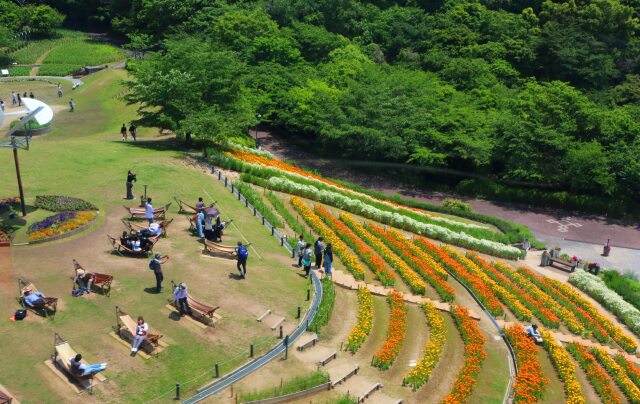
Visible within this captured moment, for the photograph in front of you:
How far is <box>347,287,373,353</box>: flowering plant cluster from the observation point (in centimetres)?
2505

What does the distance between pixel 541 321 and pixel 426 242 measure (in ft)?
28.4

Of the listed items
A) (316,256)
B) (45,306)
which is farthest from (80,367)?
(316,256)

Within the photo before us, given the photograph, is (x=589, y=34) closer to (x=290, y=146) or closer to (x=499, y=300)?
(x=290, y=146)

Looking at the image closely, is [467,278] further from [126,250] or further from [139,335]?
[139,335]

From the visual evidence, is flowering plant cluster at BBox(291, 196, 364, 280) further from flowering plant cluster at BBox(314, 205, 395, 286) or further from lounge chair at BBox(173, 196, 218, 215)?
lounge chair at BBox(173, 196, 218, 215)

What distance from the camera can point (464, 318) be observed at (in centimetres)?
2877

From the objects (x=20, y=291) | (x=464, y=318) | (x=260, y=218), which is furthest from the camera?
(x=260, y=218)

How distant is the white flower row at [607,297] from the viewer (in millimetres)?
34609

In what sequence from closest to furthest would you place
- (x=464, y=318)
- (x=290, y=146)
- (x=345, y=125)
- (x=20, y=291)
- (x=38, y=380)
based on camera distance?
(x=38, y=380) → (x=20, y=291) → (x=464, y=318) → (x=345, y=125) → (x=290, y=146)

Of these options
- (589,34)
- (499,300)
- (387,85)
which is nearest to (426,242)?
(499,300)

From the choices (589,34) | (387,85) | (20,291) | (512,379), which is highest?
(589,34)

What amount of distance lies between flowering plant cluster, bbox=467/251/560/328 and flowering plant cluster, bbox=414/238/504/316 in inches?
59.3

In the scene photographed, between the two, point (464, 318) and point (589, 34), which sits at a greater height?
point (589, 34)

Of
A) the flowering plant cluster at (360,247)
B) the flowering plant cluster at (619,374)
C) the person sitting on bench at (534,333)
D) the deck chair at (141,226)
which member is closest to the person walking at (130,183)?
the deck chair at (141,226)
